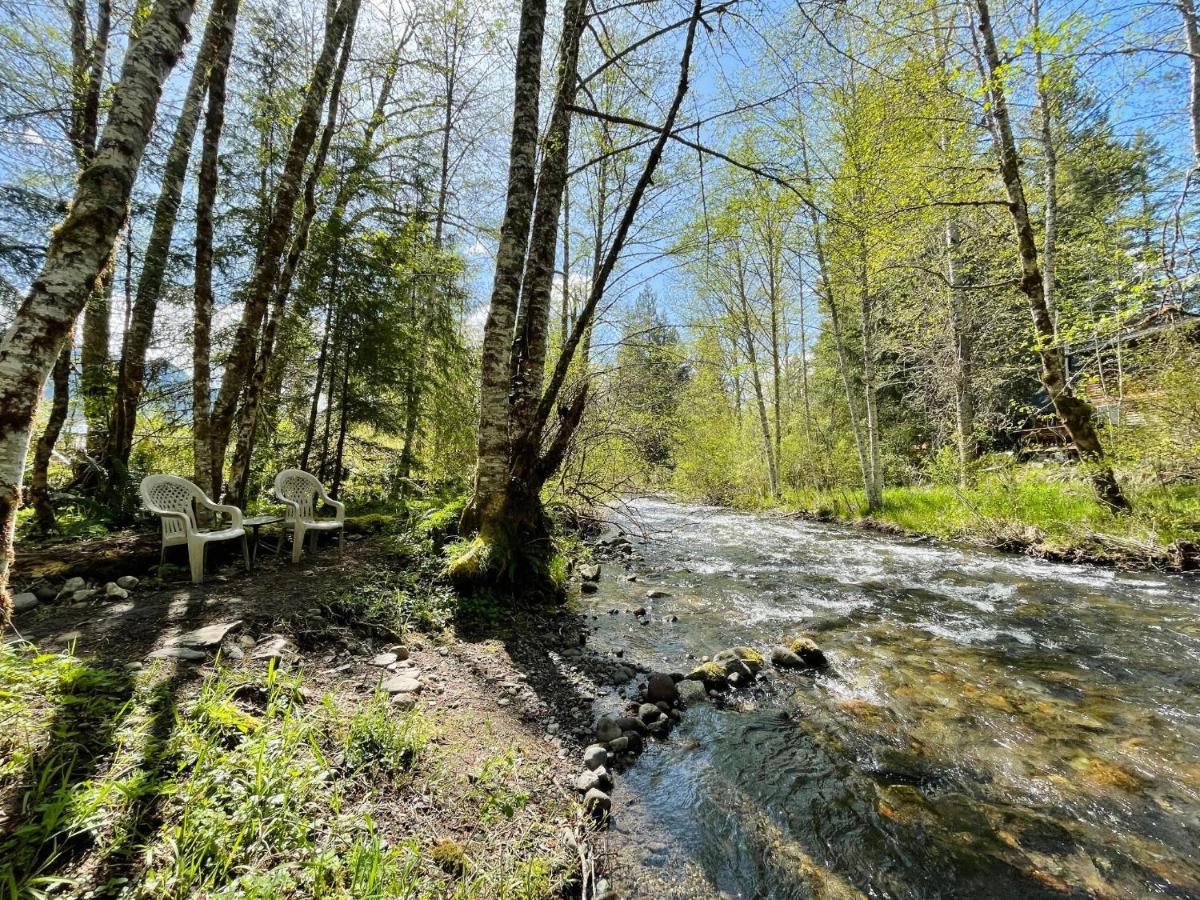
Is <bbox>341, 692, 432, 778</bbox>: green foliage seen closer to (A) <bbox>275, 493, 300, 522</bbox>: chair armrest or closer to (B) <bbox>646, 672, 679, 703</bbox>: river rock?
(B) <bbox>646, 672, 679, 703</bbox>: river rock

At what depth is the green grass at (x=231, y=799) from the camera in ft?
4.65

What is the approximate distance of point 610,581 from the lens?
22.0 feet

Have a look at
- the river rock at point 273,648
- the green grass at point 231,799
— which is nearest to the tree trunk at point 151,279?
the river rock at point 273,648

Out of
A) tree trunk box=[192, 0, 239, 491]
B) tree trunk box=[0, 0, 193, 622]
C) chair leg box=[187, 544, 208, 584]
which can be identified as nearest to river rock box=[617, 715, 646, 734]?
tree trunk box=[0, 0, 193, 622]

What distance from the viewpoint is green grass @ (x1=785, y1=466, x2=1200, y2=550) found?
20.1 ft

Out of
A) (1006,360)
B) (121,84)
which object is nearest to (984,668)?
(121,84)

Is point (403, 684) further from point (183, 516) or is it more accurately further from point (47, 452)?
point (47, 452)

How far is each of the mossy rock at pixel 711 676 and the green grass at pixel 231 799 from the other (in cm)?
190

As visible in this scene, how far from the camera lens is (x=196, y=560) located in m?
4.43

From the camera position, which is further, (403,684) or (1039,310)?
(1039,310)

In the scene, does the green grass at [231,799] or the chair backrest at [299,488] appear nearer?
the green grass at [231,799]

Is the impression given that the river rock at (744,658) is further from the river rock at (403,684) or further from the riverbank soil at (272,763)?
the river rock at (403,684)

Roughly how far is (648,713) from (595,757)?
0.65 m

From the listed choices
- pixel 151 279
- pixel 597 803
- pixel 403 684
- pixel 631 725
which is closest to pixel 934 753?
pixel 631 725
